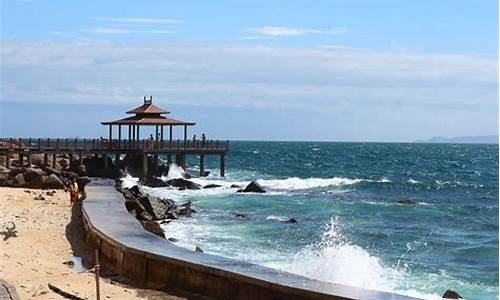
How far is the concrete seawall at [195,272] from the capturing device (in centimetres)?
1006

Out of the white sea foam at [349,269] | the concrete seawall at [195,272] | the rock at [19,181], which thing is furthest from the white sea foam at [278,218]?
the concrete seawall at [195,272]

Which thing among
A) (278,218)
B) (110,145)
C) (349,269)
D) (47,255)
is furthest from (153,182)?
(47,255)

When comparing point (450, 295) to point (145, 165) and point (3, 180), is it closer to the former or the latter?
point (3, 180)

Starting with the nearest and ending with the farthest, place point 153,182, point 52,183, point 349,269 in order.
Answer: point 349,269 < point 52,183 < point 153,182

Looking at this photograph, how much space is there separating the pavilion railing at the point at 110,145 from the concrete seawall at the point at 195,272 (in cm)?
2983

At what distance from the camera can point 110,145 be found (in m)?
46.5

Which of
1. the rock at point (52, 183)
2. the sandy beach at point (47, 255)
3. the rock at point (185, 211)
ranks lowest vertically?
the rock at point (185, 211)

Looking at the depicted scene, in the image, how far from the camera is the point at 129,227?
1577cm

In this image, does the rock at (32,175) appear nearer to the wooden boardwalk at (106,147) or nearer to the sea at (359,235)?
the sea at (359,235)

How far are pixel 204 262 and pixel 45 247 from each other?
547cm

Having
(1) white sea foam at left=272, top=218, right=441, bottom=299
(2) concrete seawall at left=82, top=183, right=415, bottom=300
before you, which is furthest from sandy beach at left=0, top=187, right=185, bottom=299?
(1) white sea foam at left=272, top=218, right=441, bottom=299

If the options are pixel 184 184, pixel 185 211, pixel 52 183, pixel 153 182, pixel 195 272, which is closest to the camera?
pixel 195 272

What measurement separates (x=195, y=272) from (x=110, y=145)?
35.7 metres

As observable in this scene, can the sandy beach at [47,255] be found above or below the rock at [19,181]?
below
